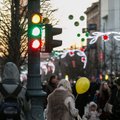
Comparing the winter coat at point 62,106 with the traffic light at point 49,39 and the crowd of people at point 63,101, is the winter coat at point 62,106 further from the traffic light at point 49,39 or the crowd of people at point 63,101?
the traffic light at point 49,39

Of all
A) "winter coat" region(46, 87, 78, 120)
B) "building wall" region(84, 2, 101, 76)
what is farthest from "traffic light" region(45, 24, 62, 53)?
"building wall" region(84, 2, 101, 76)

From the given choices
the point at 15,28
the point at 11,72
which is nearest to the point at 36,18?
the point at 11,72

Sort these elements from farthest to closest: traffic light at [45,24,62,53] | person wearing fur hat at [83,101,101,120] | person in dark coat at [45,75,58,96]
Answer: person in dark coat at [45,75,58,96] → person wearing fur hat at [83,101,101,120] → traffic light at [45,24,62,53]

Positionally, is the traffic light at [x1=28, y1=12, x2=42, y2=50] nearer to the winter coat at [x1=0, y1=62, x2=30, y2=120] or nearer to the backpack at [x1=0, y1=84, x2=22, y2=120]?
the winter coat at [x1=0, y1=62, x2=30, y2=120]

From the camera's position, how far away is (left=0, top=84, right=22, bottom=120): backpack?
385 inches

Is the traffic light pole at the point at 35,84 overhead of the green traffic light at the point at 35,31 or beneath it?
beneath

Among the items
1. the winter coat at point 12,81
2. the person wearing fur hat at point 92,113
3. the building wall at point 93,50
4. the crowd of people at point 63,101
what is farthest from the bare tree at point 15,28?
the building wall at point 93,50

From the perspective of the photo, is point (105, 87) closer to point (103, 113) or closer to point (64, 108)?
point (103, 113)

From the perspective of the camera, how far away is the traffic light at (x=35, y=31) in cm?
1257

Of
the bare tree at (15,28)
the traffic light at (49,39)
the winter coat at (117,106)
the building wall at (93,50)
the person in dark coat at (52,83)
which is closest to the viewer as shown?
the traffic light at (49,39)

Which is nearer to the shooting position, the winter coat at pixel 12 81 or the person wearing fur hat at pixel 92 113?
the winter coat at pixel 12 81


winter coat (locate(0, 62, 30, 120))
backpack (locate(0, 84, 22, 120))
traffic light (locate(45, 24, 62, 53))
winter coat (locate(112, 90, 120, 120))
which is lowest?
winter coat (locate(112, 90, 120, 120))

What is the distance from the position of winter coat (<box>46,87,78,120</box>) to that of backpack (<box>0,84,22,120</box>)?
3.13 m

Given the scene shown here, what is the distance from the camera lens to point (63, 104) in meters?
13.0
